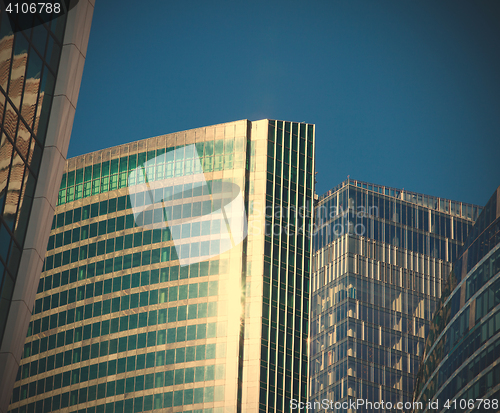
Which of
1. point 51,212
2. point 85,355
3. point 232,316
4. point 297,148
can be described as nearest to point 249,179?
point 297,148

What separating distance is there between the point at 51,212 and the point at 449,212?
148 metres

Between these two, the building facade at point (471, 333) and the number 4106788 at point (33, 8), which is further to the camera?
the building facade at point (471, 333)

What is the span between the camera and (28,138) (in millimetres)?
46000

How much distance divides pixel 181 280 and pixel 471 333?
199 feet

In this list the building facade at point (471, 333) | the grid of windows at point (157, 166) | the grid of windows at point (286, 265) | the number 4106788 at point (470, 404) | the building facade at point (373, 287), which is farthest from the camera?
the building facade at point (373, 287)

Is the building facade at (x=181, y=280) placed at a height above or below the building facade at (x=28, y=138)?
above

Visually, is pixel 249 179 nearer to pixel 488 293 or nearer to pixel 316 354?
pixel 316 354

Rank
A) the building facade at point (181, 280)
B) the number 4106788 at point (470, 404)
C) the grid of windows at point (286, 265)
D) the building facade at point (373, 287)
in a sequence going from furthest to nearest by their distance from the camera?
the building facade at point (373, 287) → the building facade at point (181, 280) → the grid of windows at point (286, 265) → the number 4106788 at point (470, 404)

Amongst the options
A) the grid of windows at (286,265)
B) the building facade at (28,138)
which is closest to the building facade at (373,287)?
the grid of windows at (286,265)

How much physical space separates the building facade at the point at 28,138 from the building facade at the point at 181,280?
77.0 meters

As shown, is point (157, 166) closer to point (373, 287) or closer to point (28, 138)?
point (373, 287)

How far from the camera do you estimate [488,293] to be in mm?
72688

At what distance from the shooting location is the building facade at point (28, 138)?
1698 inches

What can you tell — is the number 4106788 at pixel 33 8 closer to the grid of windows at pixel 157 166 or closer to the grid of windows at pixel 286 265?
the grid of windows at pixel 286 265
